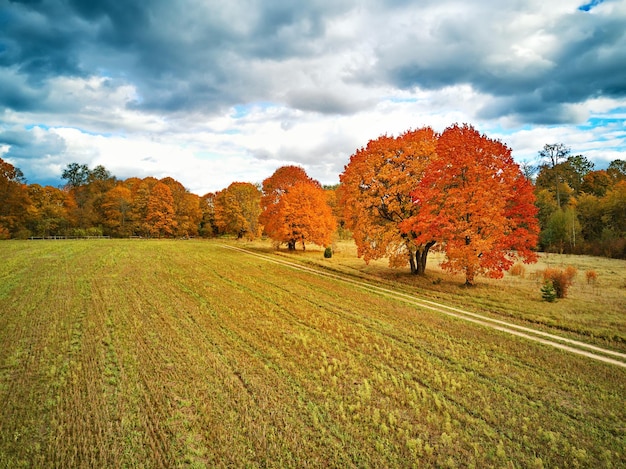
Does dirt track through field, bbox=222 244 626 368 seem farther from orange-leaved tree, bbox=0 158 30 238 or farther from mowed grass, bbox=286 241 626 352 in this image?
orange-leaved tree, bbox=0 158 30 238

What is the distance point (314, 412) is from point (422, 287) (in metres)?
15.6

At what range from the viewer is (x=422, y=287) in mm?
21172

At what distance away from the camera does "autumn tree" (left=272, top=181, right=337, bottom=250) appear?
3966cm

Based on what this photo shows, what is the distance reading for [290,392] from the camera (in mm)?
8164

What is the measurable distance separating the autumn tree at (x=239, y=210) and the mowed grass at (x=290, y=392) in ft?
144

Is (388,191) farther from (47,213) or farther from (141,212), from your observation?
(47,213)

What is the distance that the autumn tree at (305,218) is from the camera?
39656 mm

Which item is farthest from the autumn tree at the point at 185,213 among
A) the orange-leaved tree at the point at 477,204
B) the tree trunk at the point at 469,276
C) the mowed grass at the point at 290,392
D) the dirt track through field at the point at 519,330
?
the tree trunk at the point at 469,276

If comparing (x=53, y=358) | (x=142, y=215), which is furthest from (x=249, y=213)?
(x=53, y=358)

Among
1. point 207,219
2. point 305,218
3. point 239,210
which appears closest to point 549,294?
point 305,218

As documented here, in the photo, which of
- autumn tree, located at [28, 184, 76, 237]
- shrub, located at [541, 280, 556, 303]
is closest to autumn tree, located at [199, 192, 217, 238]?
autumn tree, located at [28, 184, 76, 237]

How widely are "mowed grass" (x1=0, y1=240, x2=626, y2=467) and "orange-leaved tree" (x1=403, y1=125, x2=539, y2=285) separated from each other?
6.51 meters

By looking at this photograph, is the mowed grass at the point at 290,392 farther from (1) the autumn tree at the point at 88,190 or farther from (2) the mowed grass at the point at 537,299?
(1) the autumn tree at the point at 88,190

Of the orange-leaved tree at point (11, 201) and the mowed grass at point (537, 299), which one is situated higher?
the orange-leaved tree at point (11, 201)
